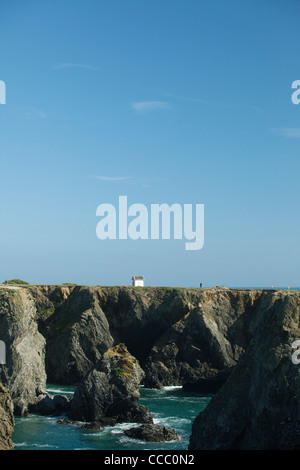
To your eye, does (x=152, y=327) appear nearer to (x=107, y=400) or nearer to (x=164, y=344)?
(x=164, y=344)

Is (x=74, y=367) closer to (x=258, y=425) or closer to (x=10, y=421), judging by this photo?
(x=10, y=421)

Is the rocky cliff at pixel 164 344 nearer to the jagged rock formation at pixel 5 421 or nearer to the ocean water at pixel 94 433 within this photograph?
the ocean water at pixel 94 433

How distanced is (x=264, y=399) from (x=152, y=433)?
975 inches

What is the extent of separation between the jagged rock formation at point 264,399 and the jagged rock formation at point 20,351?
3564cm

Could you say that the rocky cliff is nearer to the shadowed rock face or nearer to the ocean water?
the shadowed rock face

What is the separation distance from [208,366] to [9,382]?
43255mm

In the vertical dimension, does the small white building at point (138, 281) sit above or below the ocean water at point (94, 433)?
above

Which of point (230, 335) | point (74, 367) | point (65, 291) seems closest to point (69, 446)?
point (74, 367)

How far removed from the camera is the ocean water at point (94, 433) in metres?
56.8

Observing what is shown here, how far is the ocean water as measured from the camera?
5675 cm

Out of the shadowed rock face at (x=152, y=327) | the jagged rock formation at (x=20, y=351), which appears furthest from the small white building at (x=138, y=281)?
the jagged rock formation at (x=20, y=351)

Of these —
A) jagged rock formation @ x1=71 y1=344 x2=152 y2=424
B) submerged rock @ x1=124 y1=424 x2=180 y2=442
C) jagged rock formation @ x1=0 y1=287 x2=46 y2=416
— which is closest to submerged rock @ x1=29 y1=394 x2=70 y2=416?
jagged rock formation @ x1=0 y1=287 x2=46 y2=416

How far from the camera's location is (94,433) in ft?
205

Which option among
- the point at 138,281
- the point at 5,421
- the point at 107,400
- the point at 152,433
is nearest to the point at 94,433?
the point at 152,433
